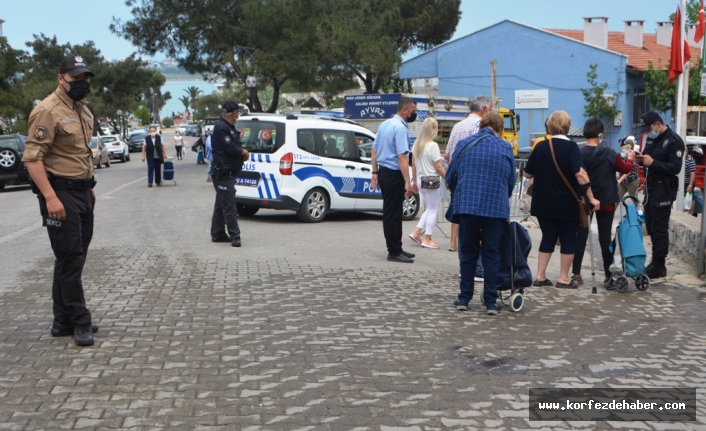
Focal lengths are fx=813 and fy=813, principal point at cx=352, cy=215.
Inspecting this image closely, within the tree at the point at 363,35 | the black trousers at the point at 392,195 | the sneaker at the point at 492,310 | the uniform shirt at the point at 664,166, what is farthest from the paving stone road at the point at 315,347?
the tree at the point at 363,35

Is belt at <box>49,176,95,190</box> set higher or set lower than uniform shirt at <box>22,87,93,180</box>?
lower

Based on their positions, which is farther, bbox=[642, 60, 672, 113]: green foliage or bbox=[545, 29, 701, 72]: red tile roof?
bbox=[545, 29, 701, 72]: red tile roof

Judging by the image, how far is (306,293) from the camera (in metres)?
7.90

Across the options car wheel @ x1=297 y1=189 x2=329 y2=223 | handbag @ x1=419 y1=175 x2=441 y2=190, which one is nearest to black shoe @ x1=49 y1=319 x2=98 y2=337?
handbag @ x1=419 y1=175 x2=441 y2=190

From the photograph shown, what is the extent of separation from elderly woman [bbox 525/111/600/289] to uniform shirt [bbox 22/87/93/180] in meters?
4.31

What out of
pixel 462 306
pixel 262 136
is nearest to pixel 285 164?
pixel 262 136

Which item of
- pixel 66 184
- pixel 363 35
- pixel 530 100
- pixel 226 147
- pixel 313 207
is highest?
pixel 363 35

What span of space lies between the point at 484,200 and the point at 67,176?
336 centimetres

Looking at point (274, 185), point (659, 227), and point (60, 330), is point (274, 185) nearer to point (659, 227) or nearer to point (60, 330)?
point (659, 227)

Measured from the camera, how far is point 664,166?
8773 millimetres

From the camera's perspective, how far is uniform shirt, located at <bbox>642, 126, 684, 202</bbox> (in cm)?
877

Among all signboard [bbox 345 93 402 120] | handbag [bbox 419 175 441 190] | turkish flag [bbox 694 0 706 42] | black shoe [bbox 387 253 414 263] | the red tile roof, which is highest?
the red tile roof

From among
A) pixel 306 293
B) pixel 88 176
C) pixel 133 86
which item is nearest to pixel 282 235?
pixel 306 293

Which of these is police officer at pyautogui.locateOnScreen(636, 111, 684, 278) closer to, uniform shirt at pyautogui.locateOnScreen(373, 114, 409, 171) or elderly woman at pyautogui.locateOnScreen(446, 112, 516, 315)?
elderly woman at pyautogui.locateOnScreen(446, 112, 516, 315)
